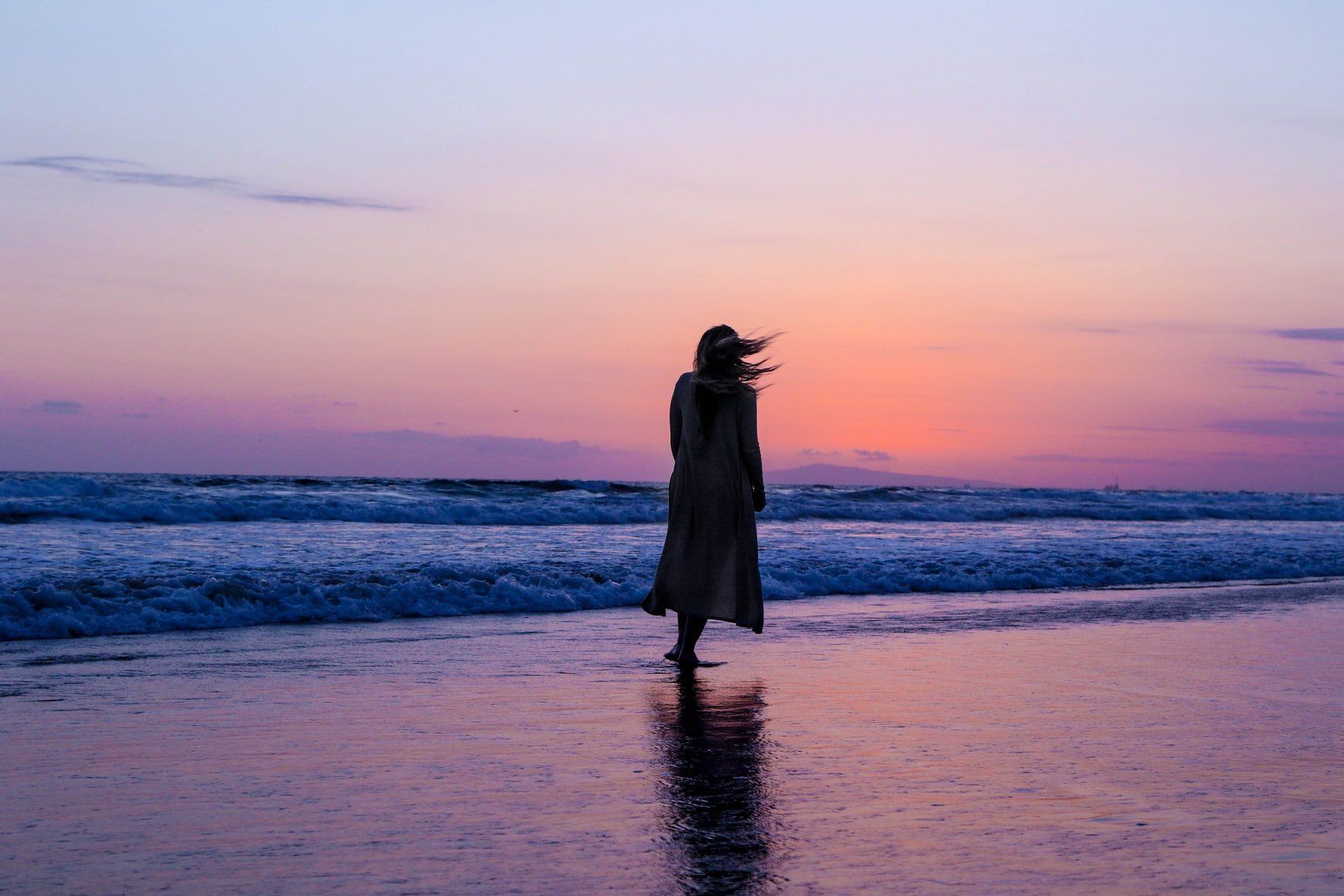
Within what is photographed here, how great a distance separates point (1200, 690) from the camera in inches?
241

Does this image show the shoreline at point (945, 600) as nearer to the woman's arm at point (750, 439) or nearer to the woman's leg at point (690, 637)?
the woman's leg at point (690, 637)

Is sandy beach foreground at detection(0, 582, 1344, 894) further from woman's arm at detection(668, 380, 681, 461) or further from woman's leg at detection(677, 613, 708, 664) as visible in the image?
woman's arm at detection(668, 380, 681, 461)

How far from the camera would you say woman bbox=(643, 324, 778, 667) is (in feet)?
23.1

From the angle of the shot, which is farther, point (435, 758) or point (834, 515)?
point (834, 515)

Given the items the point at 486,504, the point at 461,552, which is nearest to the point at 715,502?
the point at 461,552

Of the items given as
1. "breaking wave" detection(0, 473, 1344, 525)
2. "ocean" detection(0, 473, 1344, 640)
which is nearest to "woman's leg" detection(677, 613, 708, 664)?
"ocean" detection(0, 473, 1344, 640)

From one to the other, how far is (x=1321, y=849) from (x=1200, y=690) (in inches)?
120

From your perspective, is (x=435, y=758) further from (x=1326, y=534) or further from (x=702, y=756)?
(x=1326, y=534)

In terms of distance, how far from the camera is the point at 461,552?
48.2 feet

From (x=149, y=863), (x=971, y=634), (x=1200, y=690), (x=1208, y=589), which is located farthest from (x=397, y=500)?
(x=149, y=863)

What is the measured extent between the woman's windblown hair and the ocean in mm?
4121

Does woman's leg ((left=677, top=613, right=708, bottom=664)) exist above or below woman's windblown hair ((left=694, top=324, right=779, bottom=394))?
below

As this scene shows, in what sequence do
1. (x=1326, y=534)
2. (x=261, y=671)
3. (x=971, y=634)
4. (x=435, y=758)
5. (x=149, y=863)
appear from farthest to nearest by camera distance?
(x=1326, y=534)
(x=971, y=634)
(x=261, y=671)
(x=435, y=758)
(x=149, y=863)

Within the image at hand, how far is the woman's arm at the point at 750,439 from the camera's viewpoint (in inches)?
281
